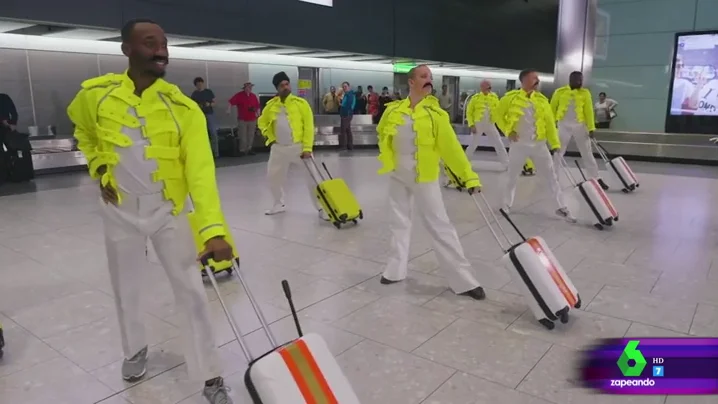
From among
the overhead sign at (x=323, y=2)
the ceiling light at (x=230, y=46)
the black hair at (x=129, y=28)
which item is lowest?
the black hair at (x=129, y=28)

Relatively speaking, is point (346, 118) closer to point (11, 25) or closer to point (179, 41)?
point (179, 41)

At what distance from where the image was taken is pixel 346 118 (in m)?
16.7

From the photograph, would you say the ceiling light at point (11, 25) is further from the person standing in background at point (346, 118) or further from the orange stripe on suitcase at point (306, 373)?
the orange stripe on suitcase at point (306, 373)

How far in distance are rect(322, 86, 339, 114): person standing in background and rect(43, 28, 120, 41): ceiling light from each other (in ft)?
27.2

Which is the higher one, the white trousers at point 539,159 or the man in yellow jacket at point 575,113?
the man in yellow jacket at point 575,113

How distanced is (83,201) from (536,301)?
8020mm

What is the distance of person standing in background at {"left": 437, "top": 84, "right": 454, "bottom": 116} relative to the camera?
25006mm

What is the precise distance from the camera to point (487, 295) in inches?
179

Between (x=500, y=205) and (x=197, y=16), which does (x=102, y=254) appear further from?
(x=197, y=16)

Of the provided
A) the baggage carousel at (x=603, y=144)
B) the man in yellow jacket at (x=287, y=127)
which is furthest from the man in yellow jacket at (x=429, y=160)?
the baggage carousel at (x=603, y=144)

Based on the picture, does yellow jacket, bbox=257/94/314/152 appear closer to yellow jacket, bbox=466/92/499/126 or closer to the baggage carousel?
yellow jacket, bbox=466/92/499/126

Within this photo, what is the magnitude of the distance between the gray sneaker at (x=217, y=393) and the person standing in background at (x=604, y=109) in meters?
16.2

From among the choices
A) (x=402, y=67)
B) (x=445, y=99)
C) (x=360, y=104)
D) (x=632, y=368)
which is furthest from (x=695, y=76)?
(x=632, y=368)

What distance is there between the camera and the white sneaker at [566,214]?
23.7ft
